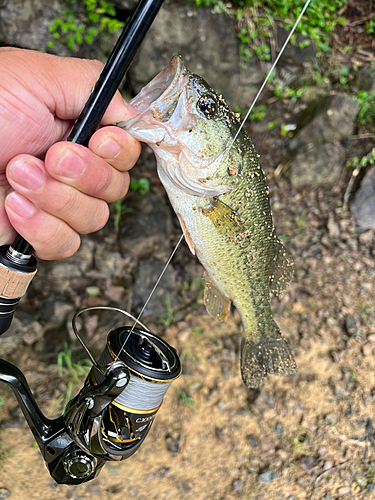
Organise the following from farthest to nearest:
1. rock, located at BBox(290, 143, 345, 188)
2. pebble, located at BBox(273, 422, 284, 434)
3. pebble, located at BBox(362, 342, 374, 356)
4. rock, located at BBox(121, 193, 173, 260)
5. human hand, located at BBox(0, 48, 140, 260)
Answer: rock, located at BBox(290, 143, 345, 188) → rock, located at BBox(121, 193, 173, 260) → pebble, located at BBox(362, 342, 374, 356) → pebble, located at BBox(273, 422, 284, 434) → human hand, located at BBox(0, 48, 140, 260)

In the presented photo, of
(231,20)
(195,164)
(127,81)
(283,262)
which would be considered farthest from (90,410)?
(231,20)

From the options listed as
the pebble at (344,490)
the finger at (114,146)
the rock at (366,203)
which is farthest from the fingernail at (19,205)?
the rock at (366,203)

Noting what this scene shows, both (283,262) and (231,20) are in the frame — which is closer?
(283,262)

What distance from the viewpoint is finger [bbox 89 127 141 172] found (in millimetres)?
1290

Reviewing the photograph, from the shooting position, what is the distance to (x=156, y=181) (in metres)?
3.39

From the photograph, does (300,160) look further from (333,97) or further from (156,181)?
(156,181)

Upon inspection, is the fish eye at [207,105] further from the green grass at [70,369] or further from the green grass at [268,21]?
the green grass at [268,21]

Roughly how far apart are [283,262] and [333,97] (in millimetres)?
2534

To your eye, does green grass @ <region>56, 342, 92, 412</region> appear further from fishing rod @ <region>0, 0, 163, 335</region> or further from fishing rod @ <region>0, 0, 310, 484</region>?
fishing rod @ <region>0, 0, 163, 335</region>

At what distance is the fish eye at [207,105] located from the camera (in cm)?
140

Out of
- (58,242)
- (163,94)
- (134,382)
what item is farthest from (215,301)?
(163,94)

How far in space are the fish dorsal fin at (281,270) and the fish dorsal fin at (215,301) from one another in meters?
A: 0.30

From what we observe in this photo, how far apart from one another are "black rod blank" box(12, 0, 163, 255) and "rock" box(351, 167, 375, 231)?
3.06m

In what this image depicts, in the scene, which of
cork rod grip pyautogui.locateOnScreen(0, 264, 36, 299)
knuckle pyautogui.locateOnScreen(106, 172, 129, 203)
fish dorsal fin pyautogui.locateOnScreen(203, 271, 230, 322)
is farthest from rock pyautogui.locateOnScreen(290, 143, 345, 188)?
cork rod grip pyautogui.locateOnScreen(0, 264, 36, 299)
